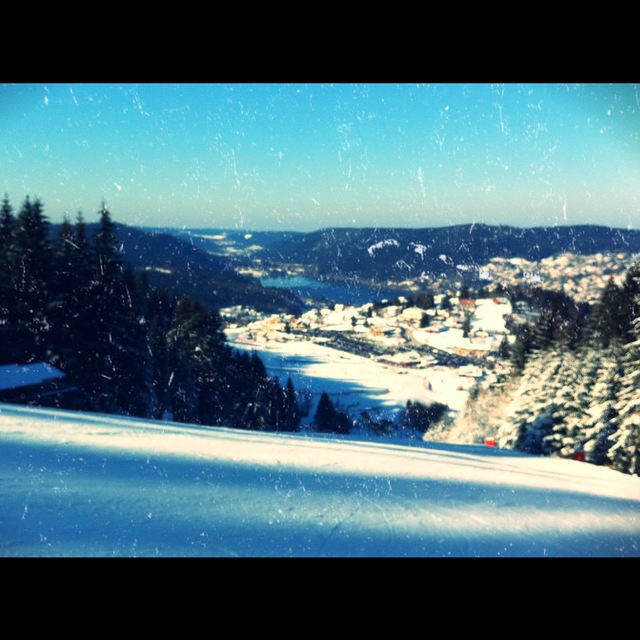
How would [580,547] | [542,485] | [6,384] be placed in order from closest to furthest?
1. [580,547]
2. [542,485]
3. [6,384]

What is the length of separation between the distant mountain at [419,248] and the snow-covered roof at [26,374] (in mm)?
5410

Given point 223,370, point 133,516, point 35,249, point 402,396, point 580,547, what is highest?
point 35,249

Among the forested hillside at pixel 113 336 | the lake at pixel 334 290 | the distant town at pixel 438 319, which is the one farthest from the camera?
the distant town at pixel 438 319

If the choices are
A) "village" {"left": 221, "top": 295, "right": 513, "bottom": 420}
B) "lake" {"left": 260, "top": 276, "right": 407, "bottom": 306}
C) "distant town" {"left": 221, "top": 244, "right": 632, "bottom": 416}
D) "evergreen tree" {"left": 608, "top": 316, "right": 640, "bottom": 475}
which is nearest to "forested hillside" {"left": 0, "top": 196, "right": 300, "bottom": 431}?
"village" {"left": 221, "top": 295, "right": 513, "bottom": 420}

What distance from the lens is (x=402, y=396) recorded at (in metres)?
16.8

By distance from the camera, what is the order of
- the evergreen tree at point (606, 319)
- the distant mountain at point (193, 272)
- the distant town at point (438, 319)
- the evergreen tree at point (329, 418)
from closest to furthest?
the distant mountain at point (193, 272) < the evergreen tree at point (606, 319) < the distant town at point (438, 319) < the evergreen tree at point (329, 418)

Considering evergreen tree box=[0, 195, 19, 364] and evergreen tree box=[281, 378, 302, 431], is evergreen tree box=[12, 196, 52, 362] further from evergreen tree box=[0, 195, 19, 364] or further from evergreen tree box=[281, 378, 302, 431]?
evergreen tree box=[281, 378, 302, 431]

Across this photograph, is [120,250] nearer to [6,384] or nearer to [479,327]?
[6,384]

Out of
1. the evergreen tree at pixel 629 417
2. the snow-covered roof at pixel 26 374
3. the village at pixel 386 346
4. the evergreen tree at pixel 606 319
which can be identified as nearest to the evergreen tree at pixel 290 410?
the village at pixel 386 346

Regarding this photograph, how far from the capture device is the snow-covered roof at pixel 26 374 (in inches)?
315

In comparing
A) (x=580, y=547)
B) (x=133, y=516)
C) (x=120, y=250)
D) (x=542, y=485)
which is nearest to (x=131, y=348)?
(x=120, y=250)

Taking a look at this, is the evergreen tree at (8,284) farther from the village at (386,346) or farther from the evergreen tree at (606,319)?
the evergreen tree at (606,319)

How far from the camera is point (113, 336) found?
33.9 ft

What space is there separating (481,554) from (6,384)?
316 inches
